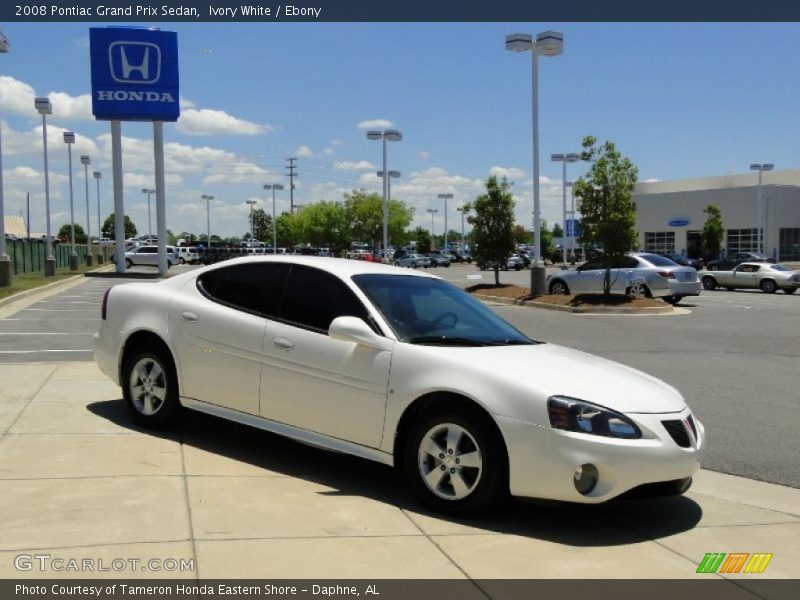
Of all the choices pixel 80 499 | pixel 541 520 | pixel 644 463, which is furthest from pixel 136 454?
pixel 644 463

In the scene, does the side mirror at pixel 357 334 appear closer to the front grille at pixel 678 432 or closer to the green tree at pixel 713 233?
the front grille at pixel 678 432

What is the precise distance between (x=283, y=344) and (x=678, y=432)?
272cm

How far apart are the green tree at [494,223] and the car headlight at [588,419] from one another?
2468 centimetres

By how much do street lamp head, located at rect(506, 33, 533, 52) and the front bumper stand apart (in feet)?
72.1

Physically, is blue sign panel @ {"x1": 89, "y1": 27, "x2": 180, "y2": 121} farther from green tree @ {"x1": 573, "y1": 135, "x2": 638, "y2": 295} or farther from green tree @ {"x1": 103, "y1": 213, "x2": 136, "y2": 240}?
green tree @ {"x1": 103, "y1": 213, "x2": 136, "y2": 240}

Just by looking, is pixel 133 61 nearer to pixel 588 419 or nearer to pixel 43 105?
pixel 43 105

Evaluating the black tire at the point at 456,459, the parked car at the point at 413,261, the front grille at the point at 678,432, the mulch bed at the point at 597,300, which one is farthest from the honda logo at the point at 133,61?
the front grille at the point at 678,432

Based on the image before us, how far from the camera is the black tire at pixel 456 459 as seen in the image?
4.83 m

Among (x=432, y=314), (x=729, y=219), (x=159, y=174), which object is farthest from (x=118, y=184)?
(x=729, y=219)

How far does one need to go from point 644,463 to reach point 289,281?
2.93 m

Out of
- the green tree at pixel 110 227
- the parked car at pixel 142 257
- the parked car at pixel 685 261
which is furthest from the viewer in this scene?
the green tree at pixel 110 227

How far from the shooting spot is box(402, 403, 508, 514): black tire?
15.8 ft

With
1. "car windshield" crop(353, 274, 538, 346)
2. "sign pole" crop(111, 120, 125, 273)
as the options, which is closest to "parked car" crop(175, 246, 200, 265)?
"sign pole" crop(111, 120, 125, 273)

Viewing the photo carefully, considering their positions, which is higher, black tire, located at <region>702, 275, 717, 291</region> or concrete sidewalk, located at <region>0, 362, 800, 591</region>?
black tire, located at <region>702, 275, 717, 291</region>
